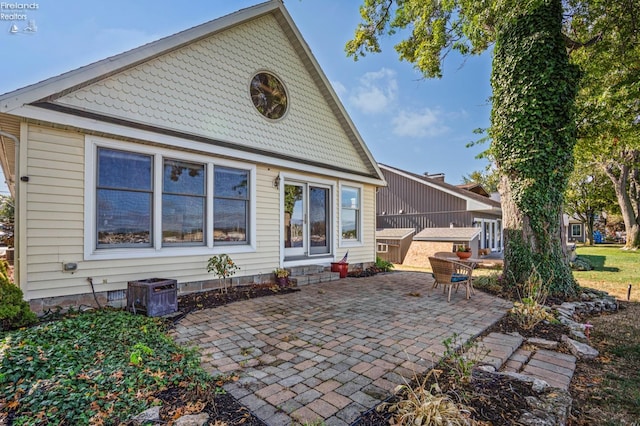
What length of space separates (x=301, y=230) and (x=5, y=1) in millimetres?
7318

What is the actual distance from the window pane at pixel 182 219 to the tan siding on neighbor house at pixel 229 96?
1.34m

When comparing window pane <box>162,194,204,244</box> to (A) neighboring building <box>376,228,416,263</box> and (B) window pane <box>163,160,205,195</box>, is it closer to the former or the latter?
(B) window pane <box>163,160,205,195</box>

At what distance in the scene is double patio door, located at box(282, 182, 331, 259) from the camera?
7.76 m

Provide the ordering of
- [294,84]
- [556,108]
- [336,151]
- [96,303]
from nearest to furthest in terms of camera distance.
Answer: [96,303] < [556,108] < [294,84] < [336,151]

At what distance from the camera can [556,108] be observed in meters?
6.33

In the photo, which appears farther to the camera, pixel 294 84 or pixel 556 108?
pixel 294 84

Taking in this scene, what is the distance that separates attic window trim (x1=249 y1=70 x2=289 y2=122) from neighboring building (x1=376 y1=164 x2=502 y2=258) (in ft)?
A: 32.1

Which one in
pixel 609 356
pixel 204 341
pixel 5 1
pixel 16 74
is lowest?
pixel 609 356

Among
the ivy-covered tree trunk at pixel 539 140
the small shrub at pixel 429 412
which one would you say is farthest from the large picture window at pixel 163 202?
the ivy-covered tree trunk at pixel 539 140

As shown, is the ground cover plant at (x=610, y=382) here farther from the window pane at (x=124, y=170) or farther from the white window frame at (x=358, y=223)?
the window pane at (x=124, y=170)

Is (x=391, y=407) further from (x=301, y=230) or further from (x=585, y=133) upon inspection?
(x=585, y=133)

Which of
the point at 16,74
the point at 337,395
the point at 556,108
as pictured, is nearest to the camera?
the point at 337,395

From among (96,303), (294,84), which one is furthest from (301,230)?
(96,303)

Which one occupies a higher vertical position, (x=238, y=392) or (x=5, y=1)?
(x=5, y=1)
